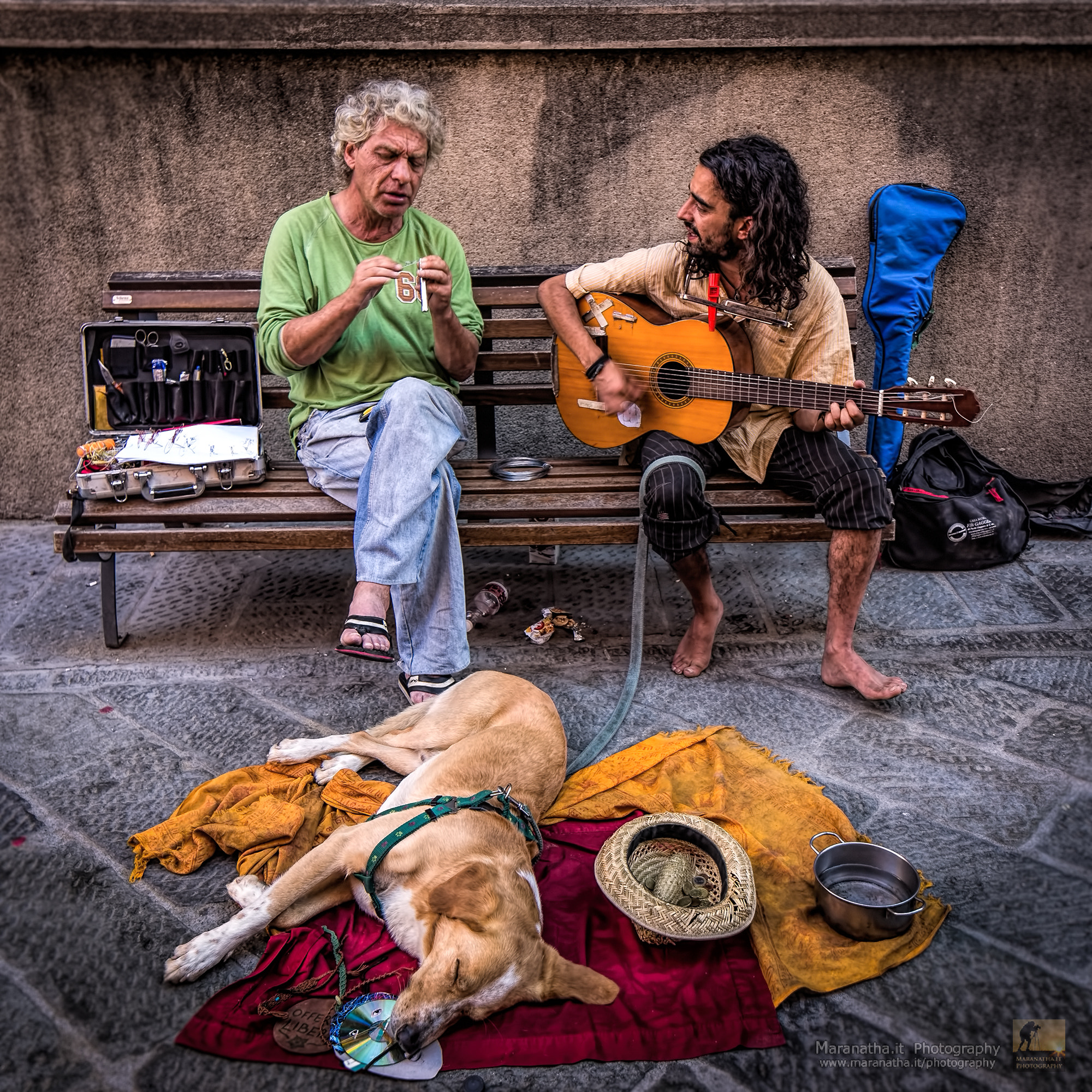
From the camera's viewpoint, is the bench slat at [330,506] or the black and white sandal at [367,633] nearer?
the black and white sandal at [367,633]

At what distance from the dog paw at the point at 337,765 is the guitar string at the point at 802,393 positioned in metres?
1.80

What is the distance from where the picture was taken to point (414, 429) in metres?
3.14

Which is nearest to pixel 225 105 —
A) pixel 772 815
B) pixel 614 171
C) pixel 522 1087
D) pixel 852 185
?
pixel 614 171

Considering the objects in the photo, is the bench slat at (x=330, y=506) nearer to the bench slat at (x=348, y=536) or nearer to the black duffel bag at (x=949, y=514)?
the bench slat at (x=348, y=536)


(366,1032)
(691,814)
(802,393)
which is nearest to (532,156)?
(802,393)

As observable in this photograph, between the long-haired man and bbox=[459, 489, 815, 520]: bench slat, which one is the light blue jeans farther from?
the long-haired man

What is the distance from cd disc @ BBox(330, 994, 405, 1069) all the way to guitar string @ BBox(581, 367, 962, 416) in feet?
7.63

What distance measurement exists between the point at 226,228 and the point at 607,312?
2052 mm

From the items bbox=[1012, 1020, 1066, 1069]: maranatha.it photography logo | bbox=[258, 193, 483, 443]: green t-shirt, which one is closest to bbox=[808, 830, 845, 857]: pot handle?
bbox=[1012, 1020, 1066, 1069]: maranatha.it photography logo

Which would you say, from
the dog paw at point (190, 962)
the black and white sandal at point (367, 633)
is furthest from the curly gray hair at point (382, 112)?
the dog paw at point (190, 962)

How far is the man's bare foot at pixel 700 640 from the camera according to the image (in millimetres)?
3525

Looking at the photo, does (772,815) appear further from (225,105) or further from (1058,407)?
(225,105)

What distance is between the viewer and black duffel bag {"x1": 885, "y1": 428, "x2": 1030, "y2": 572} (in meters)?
4.24

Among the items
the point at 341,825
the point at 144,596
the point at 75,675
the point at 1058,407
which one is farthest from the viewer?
the point at 1058,407
